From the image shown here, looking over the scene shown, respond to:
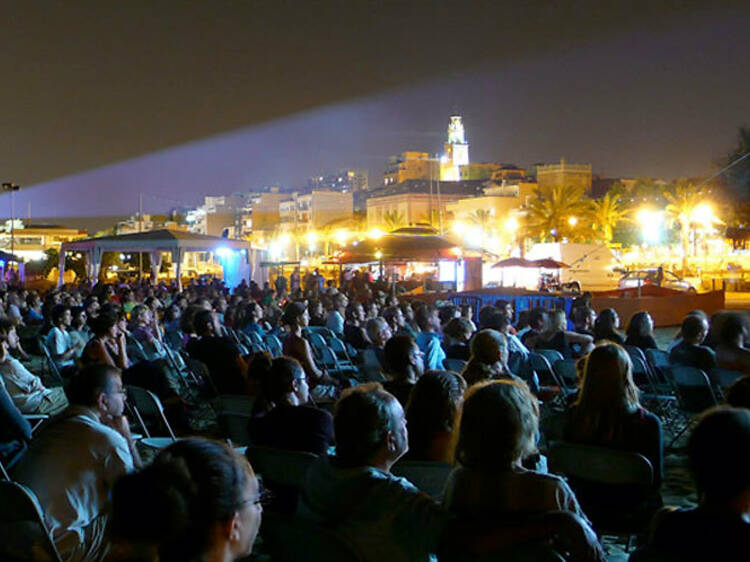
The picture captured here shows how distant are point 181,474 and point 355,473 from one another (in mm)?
1116

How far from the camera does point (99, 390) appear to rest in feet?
13.1

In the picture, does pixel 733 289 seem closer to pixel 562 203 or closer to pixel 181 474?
pixel 562 203

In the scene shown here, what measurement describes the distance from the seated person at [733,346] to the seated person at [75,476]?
5.42 m

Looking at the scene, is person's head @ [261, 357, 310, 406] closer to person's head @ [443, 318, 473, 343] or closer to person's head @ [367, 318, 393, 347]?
person's head @ [443, 318, 473, 343]

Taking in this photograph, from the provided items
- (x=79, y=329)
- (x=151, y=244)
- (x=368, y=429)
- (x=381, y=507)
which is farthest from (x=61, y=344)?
(x=151, y=244)

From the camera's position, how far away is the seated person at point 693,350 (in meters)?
7.43

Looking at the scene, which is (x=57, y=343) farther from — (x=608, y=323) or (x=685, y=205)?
(x=685, y=205)

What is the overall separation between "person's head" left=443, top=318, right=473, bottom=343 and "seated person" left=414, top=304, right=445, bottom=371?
18cm

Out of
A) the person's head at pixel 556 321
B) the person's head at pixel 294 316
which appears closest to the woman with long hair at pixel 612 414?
the person's head at pixel 294 316

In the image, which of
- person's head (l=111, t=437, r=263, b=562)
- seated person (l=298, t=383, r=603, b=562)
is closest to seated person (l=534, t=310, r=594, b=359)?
seated person (l=298, t=383, r=603, b=562)

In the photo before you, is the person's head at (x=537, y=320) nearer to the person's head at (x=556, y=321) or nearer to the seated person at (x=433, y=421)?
the person's head at (x=556, y=321)

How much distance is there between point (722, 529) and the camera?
7.61 ft

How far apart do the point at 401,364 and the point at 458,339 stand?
10.8 ft

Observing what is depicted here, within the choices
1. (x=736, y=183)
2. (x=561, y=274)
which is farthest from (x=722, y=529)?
(x=736, y=183)
